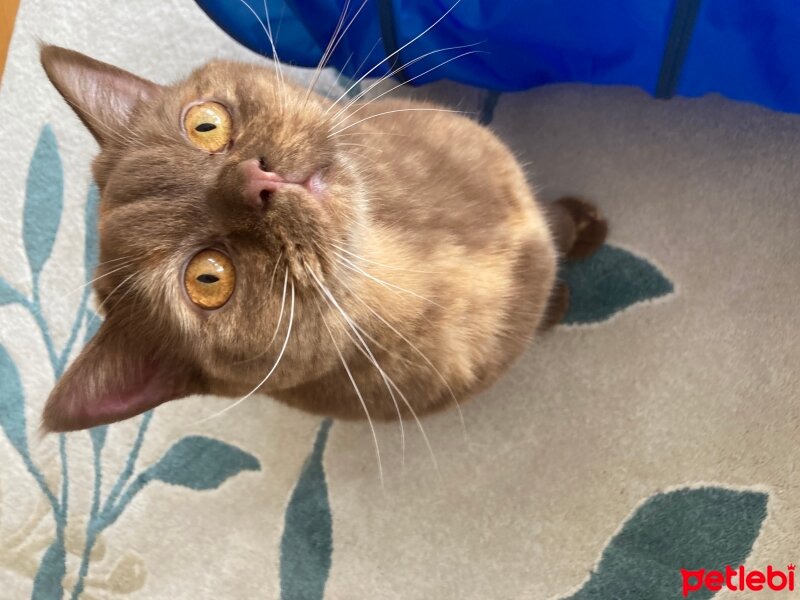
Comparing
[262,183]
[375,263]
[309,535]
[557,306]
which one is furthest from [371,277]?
[309,535]

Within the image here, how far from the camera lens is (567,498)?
3.83ft

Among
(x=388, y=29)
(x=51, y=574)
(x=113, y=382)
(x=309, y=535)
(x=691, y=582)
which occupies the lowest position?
(x=51, y=574)

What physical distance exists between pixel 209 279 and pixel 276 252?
3.4 inches

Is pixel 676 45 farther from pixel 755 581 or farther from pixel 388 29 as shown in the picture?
pixel 755 581

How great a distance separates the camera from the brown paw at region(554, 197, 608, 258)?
1189mm

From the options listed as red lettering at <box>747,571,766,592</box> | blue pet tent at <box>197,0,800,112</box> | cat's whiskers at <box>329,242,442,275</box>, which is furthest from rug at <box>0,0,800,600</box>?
cat's whiskers at <box>329,242,442,275</box>

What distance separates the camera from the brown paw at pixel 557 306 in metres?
1.17

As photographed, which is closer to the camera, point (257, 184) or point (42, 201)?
point (257, 184)

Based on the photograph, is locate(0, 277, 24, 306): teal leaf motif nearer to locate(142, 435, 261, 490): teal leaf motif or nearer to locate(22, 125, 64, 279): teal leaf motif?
locate(22, 125, 64, 279): teal leaf motif

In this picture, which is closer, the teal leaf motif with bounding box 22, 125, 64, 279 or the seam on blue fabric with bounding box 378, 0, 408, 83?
the seam on blue fabric with bounding box 378, 0, 408, 83

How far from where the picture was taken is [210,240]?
0.69 metres

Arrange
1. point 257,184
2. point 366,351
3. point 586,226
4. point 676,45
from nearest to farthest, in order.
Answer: point 257,184 < point 366,351 < point 676,45 < point 586,226

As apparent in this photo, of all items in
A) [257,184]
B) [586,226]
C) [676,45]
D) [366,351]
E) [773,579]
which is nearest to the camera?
[257,184]

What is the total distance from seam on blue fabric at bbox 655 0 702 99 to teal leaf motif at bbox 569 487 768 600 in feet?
2.28
